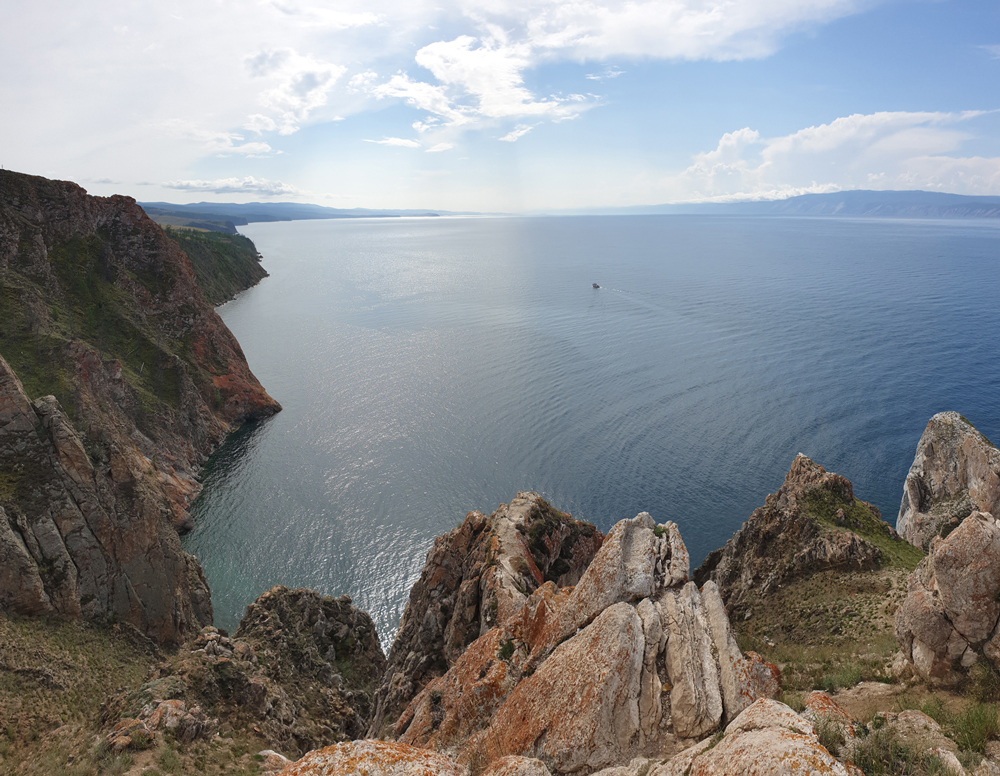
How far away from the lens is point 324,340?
452ft

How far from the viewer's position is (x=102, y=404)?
194ft

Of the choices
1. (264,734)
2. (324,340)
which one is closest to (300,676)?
(264,734)

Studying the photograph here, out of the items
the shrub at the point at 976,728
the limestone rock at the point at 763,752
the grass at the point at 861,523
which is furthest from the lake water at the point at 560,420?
the shrub at the point at 976,728

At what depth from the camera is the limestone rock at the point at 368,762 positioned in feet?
47.5

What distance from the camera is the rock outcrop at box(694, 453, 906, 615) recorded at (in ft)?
111

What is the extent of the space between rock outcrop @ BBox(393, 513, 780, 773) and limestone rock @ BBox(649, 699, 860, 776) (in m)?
2.38

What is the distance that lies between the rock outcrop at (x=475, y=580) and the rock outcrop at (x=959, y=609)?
52.8 feet

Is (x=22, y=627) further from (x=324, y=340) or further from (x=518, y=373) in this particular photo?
(x=324, y=340)

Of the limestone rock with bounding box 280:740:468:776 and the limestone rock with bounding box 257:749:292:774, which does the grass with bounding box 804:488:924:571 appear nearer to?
the limestone rock with bounding box 280:740:468:776

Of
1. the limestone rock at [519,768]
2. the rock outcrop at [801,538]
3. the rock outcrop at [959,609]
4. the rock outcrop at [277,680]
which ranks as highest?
the rock outcrop at [959,609]

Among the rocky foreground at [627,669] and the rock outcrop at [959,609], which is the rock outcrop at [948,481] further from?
the rock outcrop at [959,609]

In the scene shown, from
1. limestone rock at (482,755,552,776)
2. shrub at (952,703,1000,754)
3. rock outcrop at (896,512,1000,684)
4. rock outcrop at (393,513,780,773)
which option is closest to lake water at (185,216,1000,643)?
rock outcrop at (393,513,780,773)

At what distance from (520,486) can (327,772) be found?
55.4m

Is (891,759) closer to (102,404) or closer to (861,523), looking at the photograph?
(861,523)
